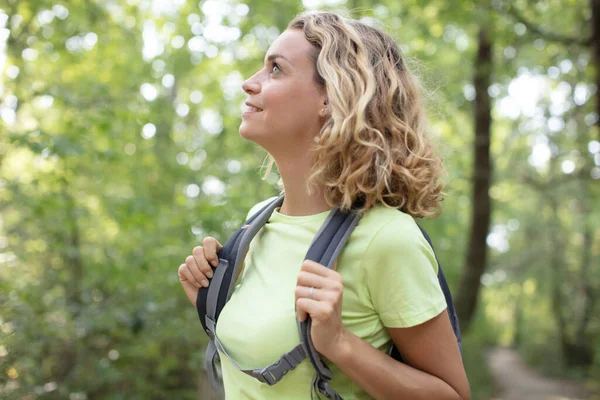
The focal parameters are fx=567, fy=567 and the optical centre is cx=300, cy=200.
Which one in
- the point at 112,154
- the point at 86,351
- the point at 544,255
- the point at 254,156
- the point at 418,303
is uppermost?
the point at 418,303

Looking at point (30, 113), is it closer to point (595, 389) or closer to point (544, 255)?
point (595, 389)

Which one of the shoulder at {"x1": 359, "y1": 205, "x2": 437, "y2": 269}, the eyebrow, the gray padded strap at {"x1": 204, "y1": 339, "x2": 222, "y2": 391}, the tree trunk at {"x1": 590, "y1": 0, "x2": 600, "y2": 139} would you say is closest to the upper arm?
the shoulder at {"x1": 359, "y1": 205, "x2": 437, "y2": 269}

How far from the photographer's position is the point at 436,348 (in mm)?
1559

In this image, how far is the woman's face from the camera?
5.86ft

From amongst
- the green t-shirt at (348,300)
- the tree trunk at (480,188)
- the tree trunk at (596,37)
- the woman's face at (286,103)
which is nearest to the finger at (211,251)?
the green t-shirt at (348,300)

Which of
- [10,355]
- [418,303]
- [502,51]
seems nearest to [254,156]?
[10,355]

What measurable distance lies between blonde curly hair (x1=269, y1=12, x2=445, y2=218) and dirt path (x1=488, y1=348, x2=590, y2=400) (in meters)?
13.6

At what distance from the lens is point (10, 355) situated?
367cm

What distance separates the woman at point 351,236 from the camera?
4.99ft

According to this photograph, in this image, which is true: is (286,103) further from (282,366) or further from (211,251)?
(282,366)

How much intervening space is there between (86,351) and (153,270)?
1.02m

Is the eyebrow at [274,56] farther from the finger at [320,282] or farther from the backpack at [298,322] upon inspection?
the finger at [320,282]

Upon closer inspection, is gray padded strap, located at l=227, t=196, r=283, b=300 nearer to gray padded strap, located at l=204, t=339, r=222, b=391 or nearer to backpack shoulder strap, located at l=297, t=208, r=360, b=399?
gray padded strap, located at l=204, t=339, r=222, b=391

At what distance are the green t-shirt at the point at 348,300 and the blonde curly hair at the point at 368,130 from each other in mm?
100
